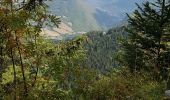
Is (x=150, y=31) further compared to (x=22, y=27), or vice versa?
(x=150, y=31)

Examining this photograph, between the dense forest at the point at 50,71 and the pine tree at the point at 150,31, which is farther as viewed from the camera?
the pine tree at the point at 150,31

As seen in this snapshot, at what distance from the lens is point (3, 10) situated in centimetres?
1048

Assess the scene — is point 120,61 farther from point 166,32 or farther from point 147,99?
point 147,99

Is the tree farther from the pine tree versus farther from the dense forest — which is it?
the pine tree

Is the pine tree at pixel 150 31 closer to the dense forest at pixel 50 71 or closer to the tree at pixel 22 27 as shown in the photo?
the dense forest at pixel 50 71

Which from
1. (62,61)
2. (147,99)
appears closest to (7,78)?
(62,61)

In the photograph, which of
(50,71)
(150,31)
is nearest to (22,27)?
(50,71)

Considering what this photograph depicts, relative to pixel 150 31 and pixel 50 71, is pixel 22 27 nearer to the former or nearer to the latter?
pixel 50 71

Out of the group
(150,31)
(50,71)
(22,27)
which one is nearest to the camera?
(22,27)

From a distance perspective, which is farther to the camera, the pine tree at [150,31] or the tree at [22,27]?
the pine tree at [150,31]

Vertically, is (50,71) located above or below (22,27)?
below

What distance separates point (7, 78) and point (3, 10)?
326cm

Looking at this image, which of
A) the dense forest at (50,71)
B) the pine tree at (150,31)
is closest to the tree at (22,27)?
the dense forest at (50,71)

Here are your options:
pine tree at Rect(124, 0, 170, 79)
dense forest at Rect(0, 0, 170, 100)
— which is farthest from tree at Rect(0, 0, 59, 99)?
pine tree at Rect(124, 0, 170, 79)
